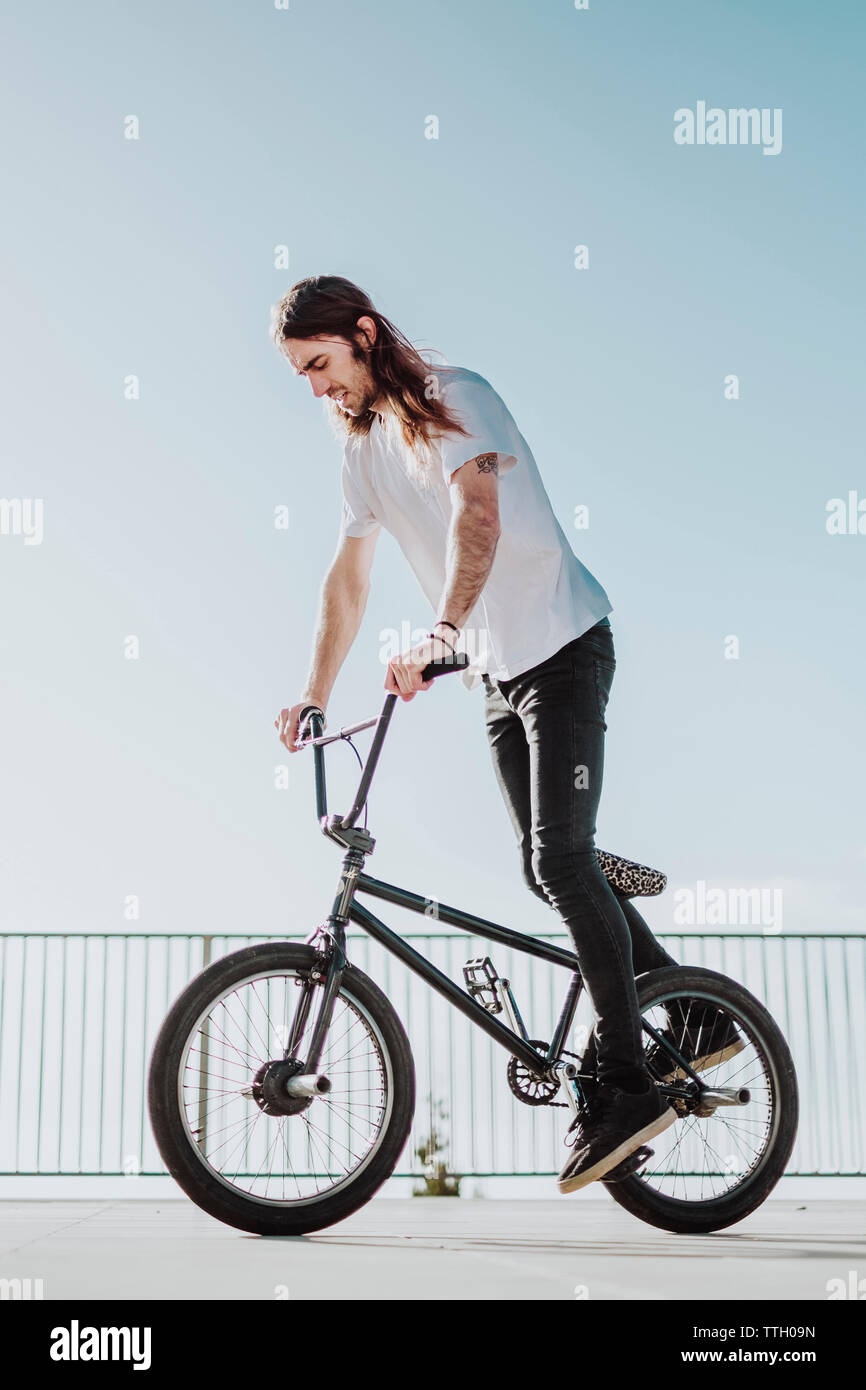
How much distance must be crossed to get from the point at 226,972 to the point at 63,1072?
5.11 metres

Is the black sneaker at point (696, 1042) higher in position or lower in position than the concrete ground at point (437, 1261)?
higher

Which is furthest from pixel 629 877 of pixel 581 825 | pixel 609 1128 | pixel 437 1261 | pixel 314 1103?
pixel 437 1261

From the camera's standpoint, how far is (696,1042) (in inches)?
118

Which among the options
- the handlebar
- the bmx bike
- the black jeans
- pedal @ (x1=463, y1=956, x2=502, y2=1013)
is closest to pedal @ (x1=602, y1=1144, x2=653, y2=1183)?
the bmx bike

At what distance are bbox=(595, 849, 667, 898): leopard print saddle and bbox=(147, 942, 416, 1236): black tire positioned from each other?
61 centimetres

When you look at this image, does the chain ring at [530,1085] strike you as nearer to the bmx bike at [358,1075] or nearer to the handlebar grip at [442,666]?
the bmx bike at [358,1075]

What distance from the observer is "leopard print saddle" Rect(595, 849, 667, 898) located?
2.90 m

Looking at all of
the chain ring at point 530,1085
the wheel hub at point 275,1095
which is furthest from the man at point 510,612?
the wheel hub at point 275,1095

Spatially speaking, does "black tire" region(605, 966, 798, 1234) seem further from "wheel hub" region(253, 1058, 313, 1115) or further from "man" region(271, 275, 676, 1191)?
"wheel hub" region(253, 1058, 313, 1115)

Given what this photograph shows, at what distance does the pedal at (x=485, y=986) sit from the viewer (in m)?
2.77

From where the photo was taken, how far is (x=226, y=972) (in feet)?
8.10

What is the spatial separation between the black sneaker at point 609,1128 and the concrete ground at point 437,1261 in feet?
0.46

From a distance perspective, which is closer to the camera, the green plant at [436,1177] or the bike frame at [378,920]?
the bike frame at [378,920]
